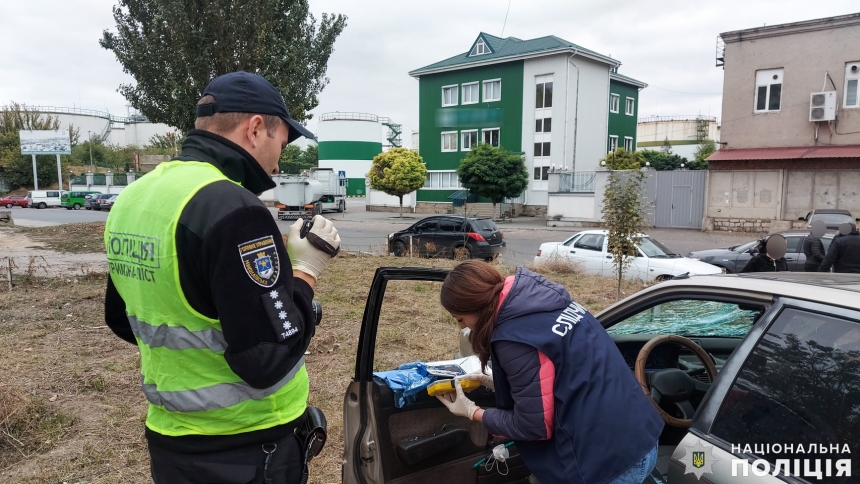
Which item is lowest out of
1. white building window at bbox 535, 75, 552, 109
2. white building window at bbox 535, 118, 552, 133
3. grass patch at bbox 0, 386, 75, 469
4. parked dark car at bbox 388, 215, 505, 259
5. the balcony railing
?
grass patch at bbox 0, 386, 75, 469

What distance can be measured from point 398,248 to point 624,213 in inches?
344

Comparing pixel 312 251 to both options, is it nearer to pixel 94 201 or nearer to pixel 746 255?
pixel 746 255

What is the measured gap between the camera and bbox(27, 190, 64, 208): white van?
151ft

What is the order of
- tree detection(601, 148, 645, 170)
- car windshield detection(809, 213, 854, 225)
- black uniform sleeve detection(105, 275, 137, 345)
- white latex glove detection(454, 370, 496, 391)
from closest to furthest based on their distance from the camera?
black uniform sleeve detection(105, 275, 137, 345) → white latex glove detection(454, 370, 496, 391) → car windshield detection(809, 213, 854, 225) → tree detection(601, 148, 645, 170)

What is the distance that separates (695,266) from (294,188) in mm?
26652

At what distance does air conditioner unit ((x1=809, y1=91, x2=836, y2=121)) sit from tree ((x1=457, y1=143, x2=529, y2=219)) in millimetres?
14318

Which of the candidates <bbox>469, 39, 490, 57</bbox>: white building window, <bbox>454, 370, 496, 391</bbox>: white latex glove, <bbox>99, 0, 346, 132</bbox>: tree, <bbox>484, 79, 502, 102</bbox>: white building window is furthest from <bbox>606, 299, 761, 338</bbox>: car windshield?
<bbox>469, 39, 490, 57</bbox>: white building window

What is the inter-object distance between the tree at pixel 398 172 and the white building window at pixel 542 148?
7.47 metres

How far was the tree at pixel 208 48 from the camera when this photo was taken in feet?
38.8

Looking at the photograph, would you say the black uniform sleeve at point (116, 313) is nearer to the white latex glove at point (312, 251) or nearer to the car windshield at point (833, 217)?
the white latex glove at point (312, 251)

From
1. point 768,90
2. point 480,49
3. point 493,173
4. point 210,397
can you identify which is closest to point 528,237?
point 493,173

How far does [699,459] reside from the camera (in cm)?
186

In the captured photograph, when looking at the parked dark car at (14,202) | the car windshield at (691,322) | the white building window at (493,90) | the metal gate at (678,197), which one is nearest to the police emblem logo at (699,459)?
the car windshield at (691,322)
